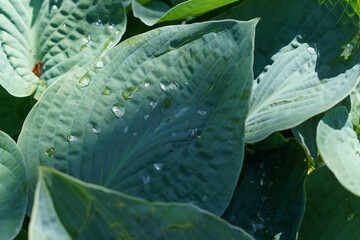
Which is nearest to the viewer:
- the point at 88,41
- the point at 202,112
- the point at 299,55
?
the point at 202,112

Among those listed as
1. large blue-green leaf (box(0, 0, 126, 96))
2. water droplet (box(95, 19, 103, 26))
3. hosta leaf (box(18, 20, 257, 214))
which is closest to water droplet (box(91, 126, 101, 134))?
hosta leaf (box(18, 20, 257, 214))

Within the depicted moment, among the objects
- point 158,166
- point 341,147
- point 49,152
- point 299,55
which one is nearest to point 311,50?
point 299,55

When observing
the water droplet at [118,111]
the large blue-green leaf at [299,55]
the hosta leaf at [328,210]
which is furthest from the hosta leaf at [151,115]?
the hosta leaf at [328,210]

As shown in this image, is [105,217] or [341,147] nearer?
[105,217]

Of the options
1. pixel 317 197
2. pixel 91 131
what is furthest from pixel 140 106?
pixel 317 197

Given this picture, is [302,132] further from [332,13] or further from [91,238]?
[91,238]

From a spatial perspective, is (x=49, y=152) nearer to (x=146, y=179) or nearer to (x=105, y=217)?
(x=146, y=179)

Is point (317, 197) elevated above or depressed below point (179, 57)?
below
